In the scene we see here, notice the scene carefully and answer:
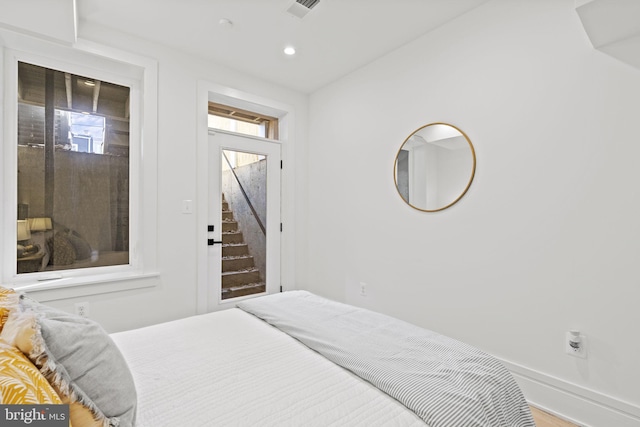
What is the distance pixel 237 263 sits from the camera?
3232 mm

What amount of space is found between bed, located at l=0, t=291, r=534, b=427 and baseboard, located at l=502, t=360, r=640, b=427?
0.89m

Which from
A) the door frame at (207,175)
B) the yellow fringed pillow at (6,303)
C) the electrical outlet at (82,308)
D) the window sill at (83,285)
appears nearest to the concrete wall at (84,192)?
the window sill at (83,285)

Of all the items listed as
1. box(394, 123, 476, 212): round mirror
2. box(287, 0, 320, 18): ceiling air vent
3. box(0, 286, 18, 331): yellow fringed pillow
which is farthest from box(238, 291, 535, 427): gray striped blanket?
box(287, 0, 320, 18): ceiling air vent

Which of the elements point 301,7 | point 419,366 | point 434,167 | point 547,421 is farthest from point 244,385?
point 301,7

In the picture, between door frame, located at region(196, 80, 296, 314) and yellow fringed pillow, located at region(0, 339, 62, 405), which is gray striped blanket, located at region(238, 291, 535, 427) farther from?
door frame, located at region(196, 80, 296, 314)

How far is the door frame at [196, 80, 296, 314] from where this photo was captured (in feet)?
9.35

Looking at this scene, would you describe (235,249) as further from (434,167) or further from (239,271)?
(434,167)

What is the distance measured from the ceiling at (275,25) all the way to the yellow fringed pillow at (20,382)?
2.32 meters

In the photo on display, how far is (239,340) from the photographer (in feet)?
4.72

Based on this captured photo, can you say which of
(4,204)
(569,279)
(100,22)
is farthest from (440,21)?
(4,204)

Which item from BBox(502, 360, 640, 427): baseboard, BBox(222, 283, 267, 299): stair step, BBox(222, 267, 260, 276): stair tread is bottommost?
BBox(502, 360, 640, 427): baseboard

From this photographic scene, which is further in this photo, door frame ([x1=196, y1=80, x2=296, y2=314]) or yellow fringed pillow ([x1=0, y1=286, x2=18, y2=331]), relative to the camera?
door frame ([x1=196, y1=80, x2=296, y2=314])

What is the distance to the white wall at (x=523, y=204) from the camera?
64.8 inches

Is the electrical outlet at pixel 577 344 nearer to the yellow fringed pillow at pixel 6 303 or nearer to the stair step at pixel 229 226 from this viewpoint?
the yellow fringed pillow at pixel 6 303
